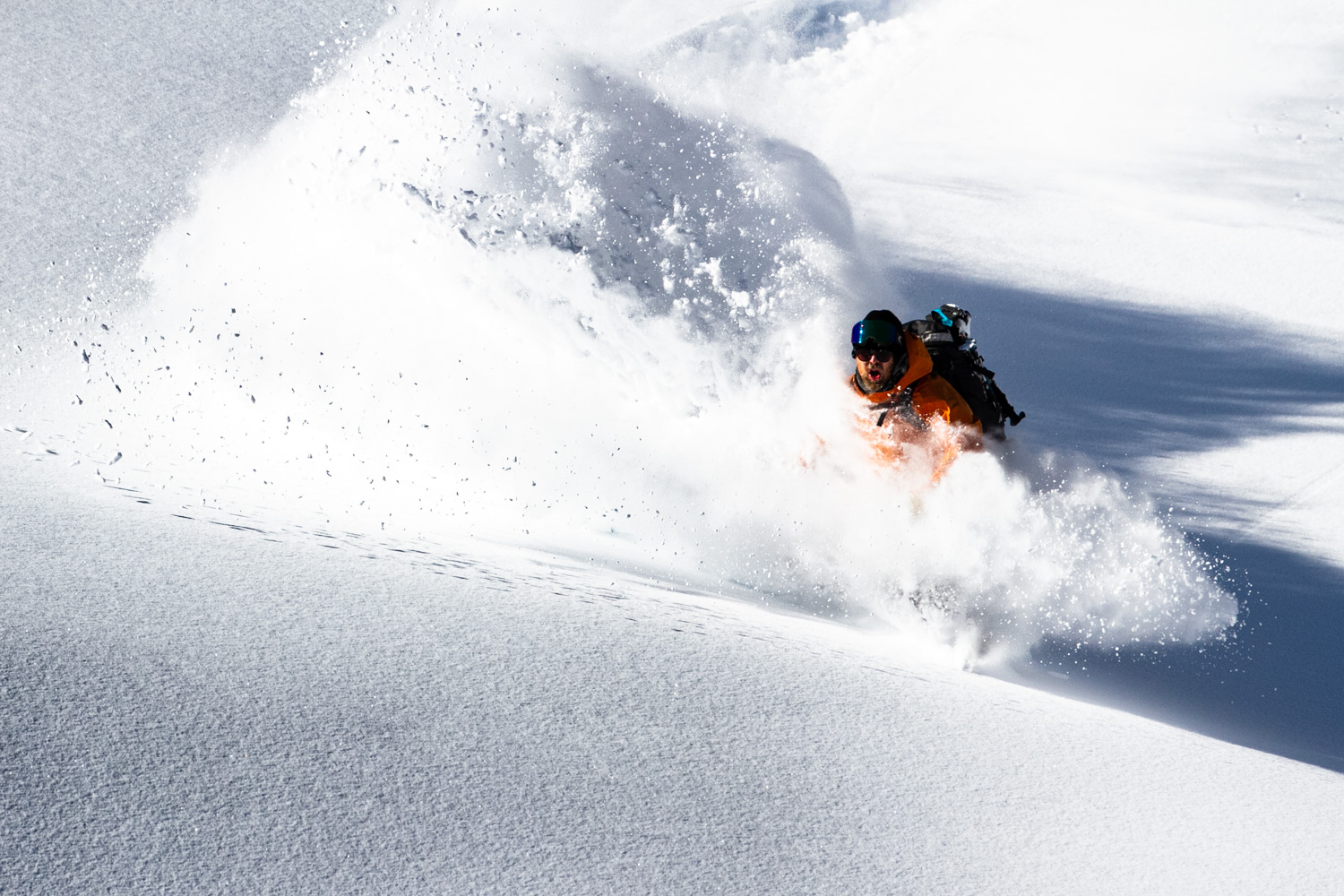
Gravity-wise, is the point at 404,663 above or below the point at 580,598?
below

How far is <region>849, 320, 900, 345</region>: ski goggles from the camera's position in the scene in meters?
4.41

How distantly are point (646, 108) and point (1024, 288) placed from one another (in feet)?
10.4

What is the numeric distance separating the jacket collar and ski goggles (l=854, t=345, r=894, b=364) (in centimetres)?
12

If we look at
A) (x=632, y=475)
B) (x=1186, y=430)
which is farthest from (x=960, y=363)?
(x=1186, y=430)

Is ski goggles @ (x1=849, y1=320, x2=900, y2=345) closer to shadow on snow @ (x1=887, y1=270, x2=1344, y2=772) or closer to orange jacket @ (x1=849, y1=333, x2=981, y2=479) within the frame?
orange jacket @ (x1=849, y1=333, x2=981, y2=479)

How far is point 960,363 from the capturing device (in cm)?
489

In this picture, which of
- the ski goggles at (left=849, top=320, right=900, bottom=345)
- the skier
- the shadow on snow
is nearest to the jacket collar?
the skier

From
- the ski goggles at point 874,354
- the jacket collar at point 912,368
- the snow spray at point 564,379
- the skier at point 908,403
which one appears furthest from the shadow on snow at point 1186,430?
the ski goggles at point 874,354

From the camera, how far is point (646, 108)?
27.5 ft

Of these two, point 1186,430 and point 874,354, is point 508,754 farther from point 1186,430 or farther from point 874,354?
point 1186,430

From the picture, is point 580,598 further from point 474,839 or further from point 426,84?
point 426,84

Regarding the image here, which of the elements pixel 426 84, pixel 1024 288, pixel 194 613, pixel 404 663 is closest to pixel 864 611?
pixel 404 663

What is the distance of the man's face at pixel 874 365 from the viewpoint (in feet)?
14.6

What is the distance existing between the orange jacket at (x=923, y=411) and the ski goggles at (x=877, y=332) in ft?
0.49
